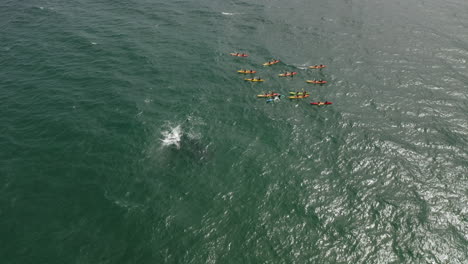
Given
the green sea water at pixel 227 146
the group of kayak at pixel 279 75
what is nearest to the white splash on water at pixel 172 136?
the green sea water at pixel 227 146

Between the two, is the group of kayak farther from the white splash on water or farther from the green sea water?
the white splash on water

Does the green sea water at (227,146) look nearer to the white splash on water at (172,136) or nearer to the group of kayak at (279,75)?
the white splash on water at (172,136)

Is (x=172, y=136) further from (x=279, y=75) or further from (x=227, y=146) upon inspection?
(x=279, y=75)

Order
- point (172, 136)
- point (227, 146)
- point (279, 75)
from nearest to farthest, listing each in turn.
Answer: point (227, 146) → point (172, 136) → point (279, 75)

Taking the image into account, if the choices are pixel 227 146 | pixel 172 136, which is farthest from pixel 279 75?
pixel 172 136

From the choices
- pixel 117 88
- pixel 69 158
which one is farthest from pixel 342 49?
pixel 69 158

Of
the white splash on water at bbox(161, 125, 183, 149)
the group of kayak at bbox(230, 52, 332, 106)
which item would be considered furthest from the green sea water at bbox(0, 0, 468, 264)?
the group of kayak at bbox(230, 52, 332, 106)
